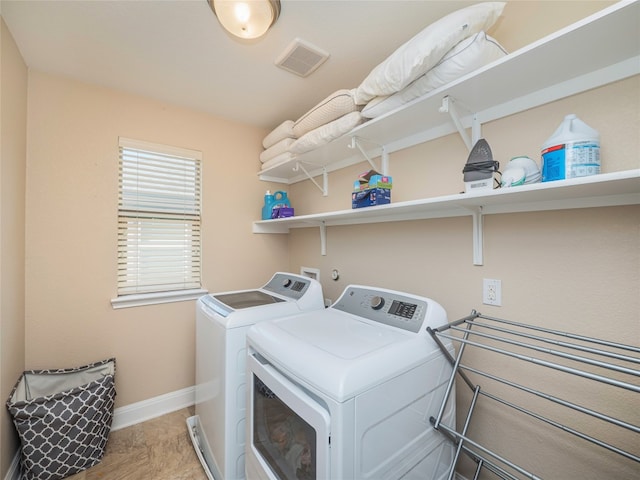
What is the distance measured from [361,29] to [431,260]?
1335mm

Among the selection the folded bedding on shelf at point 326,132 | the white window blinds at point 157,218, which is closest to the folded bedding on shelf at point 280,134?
the folded bedding on shelf at point 326,132

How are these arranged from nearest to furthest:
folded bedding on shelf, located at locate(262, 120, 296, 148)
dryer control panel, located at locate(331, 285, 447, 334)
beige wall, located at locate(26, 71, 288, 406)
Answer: dryer control panel, located at locate(331, 285, 447, 334) < beige wall, located at locate(26, 71, 288, 406) < folded bedding on shelf, located at locate(262, 120, 296, 148)

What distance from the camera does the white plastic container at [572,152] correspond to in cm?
89

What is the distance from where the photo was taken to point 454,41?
1.08 meters

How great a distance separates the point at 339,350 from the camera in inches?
39.0

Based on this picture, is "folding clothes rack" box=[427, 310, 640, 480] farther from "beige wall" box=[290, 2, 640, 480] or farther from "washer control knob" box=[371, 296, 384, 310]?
"washer control knob" box=[371, 296, 384, 310]

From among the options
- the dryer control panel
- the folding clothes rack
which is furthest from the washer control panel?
the folding clothes rack

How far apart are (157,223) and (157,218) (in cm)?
4

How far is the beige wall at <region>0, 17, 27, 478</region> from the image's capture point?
4.65 feet

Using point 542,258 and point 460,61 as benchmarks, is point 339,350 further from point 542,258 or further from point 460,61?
point 460,61

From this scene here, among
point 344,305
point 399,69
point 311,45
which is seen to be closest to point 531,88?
point 399,69

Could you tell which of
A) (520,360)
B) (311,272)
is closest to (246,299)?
(311,272)

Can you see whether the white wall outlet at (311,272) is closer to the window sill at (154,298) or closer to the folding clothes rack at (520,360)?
the window sill at (154,298)

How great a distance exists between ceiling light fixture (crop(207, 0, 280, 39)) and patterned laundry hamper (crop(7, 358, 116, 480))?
2.19m
